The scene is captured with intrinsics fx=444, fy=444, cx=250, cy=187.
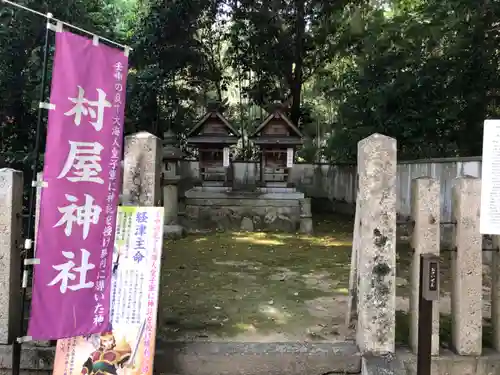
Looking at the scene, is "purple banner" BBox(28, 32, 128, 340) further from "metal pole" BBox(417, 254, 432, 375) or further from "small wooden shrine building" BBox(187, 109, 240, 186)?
"small wooden shrine building" BBox(187, 109, 240, 186)

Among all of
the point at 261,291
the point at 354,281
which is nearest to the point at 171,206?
the point at 261,291

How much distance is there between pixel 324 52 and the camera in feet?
50.4

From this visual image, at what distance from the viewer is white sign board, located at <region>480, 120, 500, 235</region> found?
9.73 ft

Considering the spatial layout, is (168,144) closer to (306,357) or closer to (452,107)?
(452,107)

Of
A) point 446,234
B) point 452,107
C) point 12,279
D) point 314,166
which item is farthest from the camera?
point 314,166

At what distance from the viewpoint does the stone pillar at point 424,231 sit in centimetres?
329

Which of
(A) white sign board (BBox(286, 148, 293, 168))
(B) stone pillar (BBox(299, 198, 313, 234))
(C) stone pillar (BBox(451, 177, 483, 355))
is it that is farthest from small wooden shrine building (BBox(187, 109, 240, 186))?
(C) stone pillar (BBox(451, 177, 483, 355))

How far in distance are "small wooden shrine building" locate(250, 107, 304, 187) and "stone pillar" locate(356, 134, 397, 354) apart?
8.73 meters

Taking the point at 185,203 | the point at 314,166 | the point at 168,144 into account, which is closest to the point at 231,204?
the point at 185,203

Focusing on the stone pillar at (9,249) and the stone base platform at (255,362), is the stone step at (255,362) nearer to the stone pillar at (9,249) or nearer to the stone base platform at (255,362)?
A: the stone base platform at (255,362)

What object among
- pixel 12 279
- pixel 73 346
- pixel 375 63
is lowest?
pixel 73 346

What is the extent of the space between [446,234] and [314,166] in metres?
9.87

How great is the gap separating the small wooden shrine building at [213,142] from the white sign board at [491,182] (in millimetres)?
9500

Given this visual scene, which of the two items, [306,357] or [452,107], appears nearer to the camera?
[306,357]
